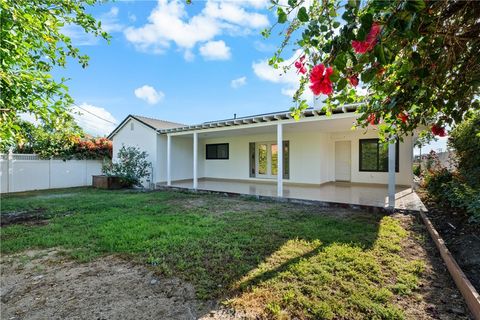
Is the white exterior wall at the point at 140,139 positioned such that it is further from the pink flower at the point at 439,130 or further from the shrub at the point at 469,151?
the pink flower at the point at 439,130

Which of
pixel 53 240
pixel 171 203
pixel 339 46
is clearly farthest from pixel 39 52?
pixel 171 203

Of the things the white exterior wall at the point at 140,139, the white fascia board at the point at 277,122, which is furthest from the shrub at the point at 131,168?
the white fascia board at the point at 277,122

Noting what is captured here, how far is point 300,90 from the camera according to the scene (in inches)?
91.7

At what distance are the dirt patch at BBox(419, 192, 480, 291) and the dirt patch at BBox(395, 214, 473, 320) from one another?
0.27 m

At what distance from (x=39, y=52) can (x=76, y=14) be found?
0.96 m

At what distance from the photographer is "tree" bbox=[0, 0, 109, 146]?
2.69m

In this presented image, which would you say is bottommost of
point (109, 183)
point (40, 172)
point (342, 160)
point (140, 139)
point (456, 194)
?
point (109, 183)

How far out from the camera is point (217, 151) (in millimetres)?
15641

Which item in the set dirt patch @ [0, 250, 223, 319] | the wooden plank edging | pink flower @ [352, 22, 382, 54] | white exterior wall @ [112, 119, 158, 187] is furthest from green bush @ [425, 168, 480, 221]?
white exterior wall @ [112, 119, 158, 187]

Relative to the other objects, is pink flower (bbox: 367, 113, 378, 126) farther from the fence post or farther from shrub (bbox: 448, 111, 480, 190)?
the fence post

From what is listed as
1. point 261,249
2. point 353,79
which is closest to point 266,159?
point 261,249

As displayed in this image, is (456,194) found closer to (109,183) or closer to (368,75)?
(368,75)

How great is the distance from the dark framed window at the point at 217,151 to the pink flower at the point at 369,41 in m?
13.9

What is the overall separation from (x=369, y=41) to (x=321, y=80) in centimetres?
36
